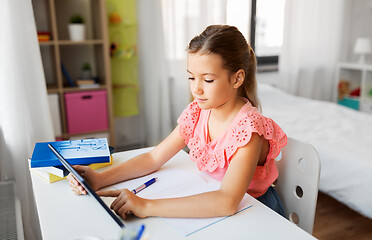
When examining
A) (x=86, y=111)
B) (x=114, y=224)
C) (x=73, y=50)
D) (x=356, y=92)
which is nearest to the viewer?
(x=114, y=224)

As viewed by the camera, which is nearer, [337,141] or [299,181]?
[299,181]

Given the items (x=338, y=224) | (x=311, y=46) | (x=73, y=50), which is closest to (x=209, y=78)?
(x=338, y=224)

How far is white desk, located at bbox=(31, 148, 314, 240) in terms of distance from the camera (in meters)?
0.73

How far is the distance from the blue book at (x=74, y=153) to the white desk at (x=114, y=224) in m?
0.09

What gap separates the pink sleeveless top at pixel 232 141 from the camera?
37.6 inches

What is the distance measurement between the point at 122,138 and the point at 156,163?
2.09 m

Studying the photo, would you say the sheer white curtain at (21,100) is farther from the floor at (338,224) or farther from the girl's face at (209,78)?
the floor at (338,224)

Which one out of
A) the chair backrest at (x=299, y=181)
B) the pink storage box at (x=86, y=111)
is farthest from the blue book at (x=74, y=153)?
the pink storage box at (x=86, y=111)

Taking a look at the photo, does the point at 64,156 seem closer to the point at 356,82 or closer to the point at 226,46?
the point at 226,46

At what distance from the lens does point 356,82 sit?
12.8 feet

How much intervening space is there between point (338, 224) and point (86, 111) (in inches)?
72.2

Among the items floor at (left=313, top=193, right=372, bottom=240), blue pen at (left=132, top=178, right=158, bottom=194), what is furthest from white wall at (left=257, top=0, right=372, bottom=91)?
blue pen at (left=132, top=178, right=158, bottom=194)

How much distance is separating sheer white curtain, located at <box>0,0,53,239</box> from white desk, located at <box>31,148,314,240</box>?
74cm

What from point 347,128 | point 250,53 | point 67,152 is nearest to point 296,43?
point 347,128
